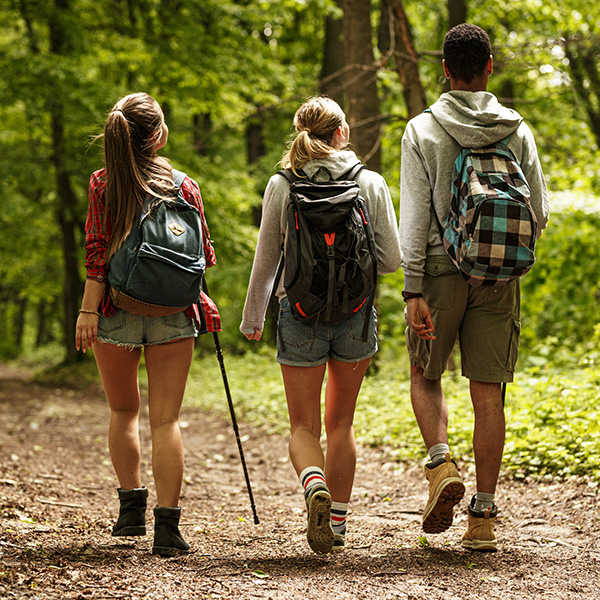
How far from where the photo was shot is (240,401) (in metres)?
9.73

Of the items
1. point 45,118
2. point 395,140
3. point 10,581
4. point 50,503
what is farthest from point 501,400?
point 45,118

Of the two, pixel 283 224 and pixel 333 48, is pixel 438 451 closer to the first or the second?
pixel 283 224

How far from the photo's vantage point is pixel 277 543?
3.62m

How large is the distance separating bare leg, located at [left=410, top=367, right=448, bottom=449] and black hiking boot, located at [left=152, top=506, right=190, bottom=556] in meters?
1.31

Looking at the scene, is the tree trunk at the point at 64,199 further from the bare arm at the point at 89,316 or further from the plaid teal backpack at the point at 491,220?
the plaid teal backpack at the point at 491,220

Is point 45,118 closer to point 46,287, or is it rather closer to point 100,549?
point 46,287

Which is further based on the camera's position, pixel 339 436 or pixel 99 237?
pixel 339 436

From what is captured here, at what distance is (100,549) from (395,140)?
30.5ft

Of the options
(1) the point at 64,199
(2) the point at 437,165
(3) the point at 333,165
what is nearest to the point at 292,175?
(3) the point at 333,165

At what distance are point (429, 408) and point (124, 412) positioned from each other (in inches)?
62.4

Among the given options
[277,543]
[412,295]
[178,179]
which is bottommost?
[277,543]

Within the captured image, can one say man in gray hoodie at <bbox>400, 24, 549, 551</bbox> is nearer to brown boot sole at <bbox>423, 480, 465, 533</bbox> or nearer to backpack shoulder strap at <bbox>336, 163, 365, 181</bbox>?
brown boot sole at <bbox>423, 480, 465, 533</bbox>

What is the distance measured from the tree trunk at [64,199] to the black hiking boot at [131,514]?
37.6 ft

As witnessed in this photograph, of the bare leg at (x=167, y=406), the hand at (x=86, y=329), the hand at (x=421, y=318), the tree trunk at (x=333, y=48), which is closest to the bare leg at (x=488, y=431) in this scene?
the hand at (x=421, y=318)
